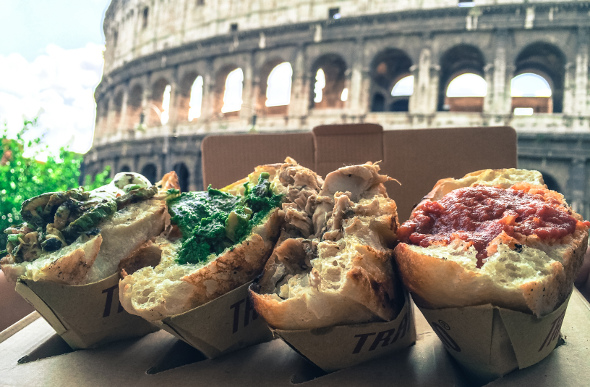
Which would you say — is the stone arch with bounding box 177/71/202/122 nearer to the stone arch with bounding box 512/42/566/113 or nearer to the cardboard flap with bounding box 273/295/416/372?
the stone arch with bounding box 512/42/566/113

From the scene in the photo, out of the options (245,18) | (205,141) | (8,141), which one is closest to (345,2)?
(245,18)

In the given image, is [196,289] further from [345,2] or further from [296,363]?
[345,2]

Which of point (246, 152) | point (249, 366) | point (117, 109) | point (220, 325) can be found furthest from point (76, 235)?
point (117, 109)

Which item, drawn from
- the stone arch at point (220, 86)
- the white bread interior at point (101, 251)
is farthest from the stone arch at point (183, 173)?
the white bread interior at point (101, 251)

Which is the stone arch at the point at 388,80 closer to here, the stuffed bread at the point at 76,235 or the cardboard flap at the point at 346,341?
the stuffed bread at the point at 76,235

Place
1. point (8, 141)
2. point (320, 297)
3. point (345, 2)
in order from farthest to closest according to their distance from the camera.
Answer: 1. point (345, 2)
2. point (8, 141)
3. point (320, 297)

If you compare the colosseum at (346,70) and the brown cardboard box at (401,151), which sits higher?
the colosseum at (346,70)
